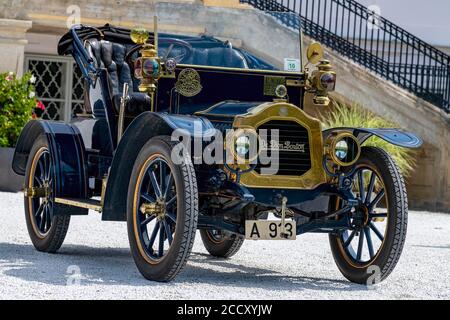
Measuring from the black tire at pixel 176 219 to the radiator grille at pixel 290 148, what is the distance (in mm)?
671

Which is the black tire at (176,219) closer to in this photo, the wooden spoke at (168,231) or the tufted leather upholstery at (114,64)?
the wooden spoke at (168,231)

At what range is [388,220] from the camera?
748 centimetres

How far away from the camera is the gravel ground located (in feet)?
22.6

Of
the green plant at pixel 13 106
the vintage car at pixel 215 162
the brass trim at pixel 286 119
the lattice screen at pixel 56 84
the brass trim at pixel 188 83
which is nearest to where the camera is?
the vintage car at pixel 215 162

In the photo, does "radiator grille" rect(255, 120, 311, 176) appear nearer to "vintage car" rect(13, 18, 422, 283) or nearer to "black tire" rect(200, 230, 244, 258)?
"vintage car" rect(13, 18, 422, 283)

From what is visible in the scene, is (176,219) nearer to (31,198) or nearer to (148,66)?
(148,66)

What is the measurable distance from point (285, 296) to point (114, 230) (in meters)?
4.97

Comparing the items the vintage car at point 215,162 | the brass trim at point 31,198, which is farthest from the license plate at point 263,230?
the brass trim at point 31,198

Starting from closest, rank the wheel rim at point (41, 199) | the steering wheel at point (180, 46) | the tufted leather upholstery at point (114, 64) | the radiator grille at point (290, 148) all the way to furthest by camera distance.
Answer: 1. the radiator grille at point (290, 148)
2. the steering wheel at point (180, 46)
3. the tufted leather upholstery at point (114, 64)
4. the wheel rim at point (41, 199)

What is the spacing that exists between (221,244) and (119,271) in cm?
167

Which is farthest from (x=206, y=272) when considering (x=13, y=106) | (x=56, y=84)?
(x=56, y=84)

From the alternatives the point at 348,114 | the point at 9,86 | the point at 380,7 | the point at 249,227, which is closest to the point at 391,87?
the point at 348,114

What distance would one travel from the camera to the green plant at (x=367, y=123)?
16094 mm
